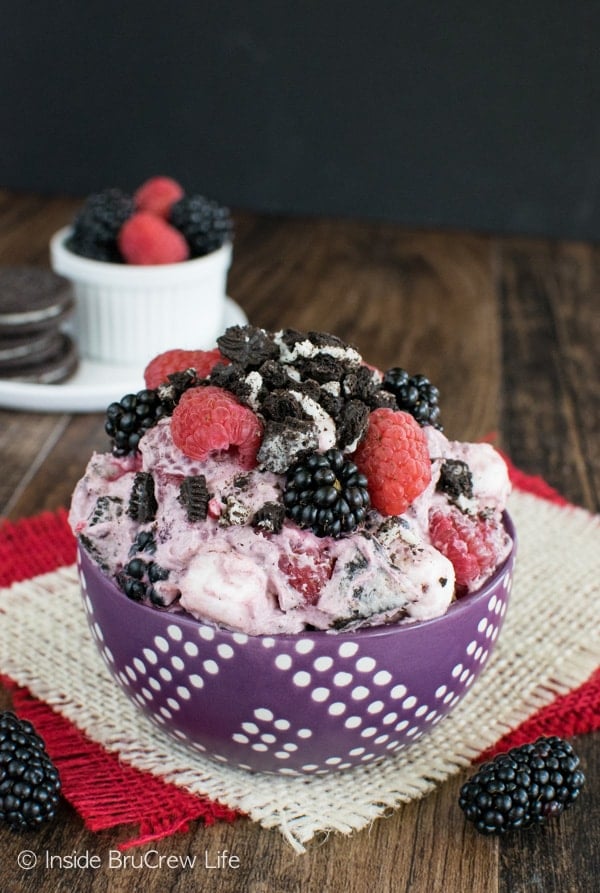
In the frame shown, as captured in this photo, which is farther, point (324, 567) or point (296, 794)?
point (296, 794)

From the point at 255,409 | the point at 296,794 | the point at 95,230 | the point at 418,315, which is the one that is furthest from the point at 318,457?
the point at 418,315

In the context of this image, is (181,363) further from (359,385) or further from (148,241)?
(148,241)

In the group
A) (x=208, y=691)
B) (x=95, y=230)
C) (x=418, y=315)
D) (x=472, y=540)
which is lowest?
(x=418, y=315)

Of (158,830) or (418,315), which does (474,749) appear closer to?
(158,830)

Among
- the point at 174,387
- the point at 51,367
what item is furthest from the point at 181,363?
the point at 51,367

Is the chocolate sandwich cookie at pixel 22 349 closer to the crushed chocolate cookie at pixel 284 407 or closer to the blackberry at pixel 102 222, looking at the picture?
the blackberry at pixel 102 222

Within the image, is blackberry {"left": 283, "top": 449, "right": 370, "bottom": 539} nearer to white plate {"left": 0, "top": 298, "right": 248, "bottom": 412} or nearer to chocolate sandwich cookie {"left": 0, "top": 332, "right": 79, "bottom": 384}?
white plate {"left": 0, "top": 298, "right": 248, "bottom": 412}
